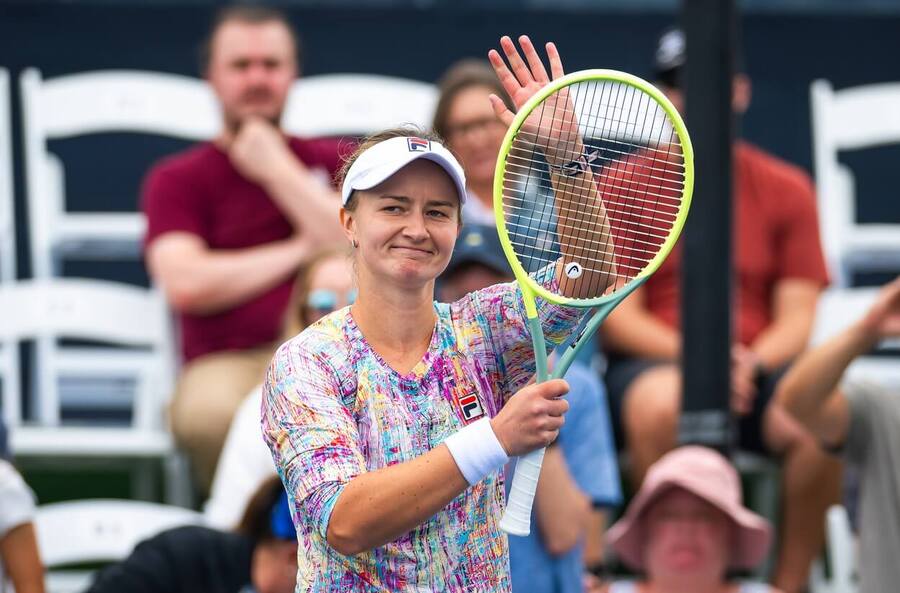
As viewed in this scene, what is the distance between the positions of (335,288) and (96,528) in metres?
1.08

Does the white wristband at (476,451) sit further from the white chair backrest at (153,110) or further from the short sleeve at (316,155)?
the white chair backrest at (153,110)

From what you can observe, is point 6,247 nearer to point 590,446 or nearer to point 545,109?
point 590,446

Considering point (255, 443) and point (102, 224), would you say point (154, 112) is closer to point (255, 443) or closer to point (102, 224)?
point (102, 224)

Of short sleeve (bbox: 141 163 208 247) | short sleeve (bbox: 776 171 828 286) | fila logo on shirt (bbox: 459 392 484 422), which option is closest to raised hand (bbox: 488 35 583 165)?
fila logo on shirt (bbox: 459 392 484 422)

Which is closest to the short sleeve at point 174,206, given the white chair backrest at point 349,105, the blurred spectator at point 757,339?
the white chair backrest at point 349,105

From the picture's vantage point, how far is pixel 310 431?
225 cm

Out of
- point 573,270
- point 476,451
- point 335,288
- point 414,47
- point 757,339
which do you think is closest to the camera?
point 476,451

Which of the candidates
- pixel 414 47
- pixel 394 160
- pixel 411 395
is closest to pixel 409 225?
pixel 394 160

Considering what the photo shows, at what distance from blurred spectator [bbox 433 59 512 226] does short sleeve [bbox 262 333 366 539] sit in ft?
6.25

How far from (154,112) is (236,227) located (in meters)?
0.89

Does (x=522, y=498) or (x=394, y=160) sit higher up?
(x=394, y=160)

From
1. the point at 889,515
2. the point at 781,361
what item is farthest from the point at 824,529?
the point at 889,515

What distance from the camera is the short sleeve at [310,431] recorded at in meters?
2.22

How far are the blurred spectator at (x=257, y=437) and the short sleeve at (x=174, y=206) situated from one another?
94cm
